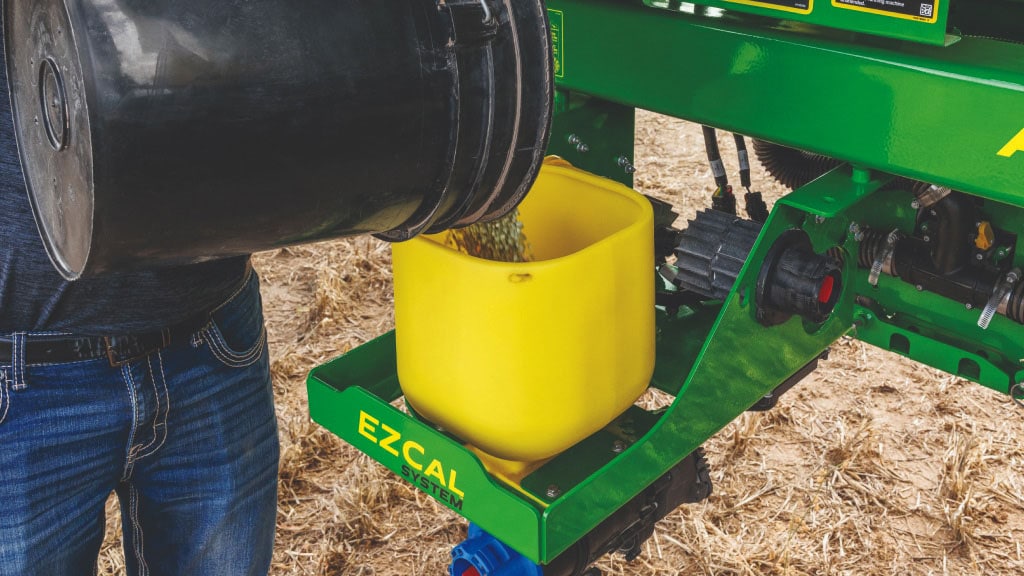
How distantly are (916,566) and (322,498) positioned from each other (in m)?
1.34

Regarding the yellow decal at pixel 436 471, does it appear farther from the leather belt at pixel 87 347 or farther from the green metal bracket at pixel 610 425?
the leather belt at pixel 87 347

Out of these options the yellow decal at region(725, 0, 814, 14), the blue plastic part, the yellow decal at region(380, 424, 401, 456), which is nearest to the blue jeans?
the yellow decal at region(380, 424, 401, 456)

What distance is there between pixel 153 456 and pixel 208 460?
0.27ft

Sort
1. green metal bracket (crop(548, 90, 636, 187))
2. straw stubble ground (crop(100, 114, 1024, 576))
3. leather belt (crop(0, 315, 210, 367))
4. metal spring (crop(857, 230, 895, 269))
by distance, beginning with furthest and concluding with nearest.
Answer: straw stubble ground (crop(100, 114, 1024, 576)) < green metal bracket (crop(548, 90, 636, 187)) < metal spring (crop(857, 230, 895, 269)) < leather belt (crop(0, 315, 210, 367))

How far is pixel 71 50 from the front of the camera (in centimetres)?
91

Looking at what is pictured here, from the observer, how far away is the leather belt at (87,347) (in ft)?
4.50

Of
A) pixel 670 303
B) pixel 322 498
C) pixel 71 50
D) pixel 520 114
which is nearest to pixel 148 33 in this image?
pixel 71 50

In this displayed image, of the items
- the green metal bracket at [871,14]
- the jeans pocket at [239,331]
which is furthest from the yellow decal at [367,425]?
the green metal bracket at [871,14]

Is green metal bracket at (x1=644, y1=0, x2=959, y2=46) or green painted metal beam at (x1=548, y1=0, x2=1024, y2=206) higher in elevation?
green metal bracket at (x1=644, y1=0, x2=959, y2=46)

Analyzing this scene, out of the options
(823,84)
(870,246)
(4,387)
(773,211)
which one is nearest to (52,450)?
(4,387)

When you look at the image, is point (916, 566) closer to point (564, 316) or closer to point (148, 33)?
point (564, 316)

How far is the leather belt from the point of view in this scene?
4.50 ft

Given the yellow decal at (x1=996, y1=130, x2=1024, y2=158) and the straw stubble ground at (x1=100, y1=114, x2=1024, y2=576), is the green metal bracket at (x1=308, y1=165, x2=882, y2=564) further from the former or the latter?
the straw stubble ground at (x1=100, y1=114, x2=1024, y2=576)

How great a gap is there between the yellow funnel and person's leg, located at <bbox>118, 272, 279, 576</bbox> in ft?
0.89
